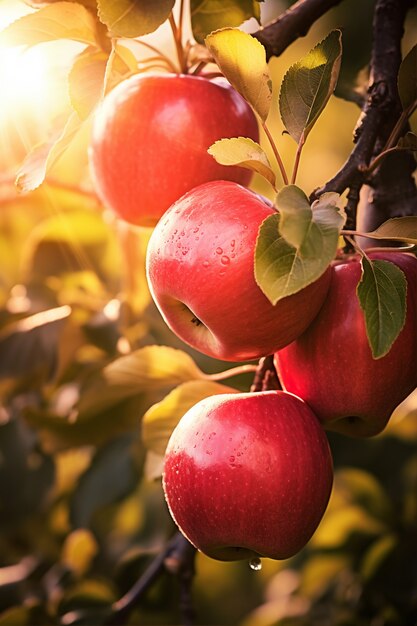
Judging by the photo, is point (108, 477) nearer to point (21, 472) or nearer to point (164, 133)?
point (21, 472)

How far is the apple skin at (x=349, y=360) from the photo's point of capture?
0.67 m

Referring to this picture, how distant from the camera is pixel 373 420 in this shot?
0.71 m

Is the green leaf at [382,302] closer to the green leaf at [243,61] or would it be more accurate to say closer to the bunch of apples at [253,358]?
the bunch of apples at [253,358]

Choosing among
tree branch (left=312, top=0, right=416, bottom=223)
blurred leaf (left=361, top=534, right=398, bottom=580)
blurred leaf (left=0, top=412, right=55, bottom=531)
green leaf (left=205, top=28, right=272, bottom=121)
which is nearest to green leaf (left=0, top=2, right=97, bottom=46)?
green leaf (left=205, top=28, right=272, bottom=121)

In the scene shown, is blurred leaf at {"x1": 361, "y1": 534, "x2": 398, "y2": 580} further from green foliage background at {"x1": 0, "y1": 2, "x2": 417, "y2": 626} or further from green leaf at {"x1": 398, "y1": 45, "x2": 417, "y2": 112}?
green leaf at {"x1": 398, "y1": 45, "x2": 417, "y2": 112}

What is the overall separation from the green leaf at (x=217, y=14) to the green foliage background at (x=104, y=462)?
0.64ft

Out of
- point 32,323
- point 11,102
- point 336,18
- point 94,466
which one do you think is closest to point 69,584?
point 94,466

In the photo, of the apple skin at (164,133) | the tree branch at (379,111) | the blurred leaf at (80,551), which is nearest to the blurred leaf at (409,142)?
the tree branch at (379,111)

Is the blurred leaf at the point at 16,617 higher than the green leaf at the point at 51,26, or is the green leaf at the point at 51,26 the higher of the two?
the green leaf at the point at 51,26

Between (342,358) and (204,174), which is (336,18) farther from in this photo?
(342,358)

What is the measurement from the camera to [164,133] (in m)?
0.76

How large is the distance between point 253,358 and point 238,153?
Answer: 0.18 m

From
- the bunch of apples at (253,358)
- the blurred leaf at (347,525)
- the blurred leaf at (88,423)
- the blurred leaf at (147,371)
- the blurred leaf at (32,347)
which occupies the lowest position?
the blurred leaf at (347,525)

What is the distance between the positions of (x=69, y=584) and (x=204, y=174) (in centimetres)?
89
